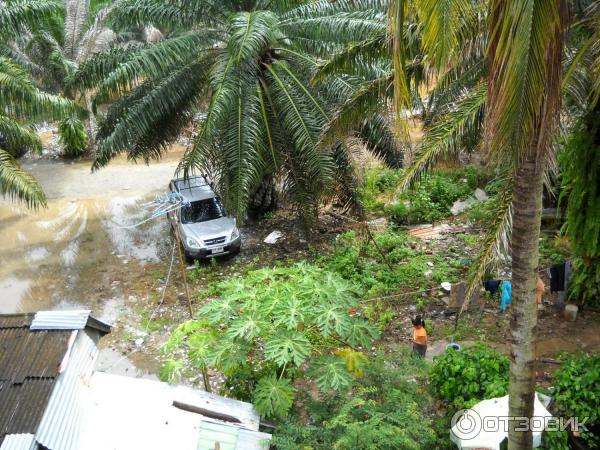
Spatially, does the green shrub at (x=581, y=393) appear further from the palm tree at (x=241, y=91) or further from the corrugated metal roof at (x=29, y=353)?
the corrugated metal roof at (x=29, y=353)

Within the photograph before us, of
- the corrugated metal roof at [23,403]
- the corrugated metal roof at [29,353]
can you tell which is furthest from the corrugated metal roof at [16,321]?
the corrugated metal roof at [23,403]

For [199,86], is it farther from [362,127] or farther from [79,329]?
[79,329]

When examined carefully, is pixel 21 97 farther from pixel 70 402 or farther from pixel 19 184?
pixel 70 402

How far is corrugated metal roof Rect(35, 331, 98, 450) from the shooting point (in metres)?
4.60

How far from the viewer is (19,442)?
4.36m

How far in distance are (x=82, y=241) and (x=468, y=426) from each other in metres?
10.4

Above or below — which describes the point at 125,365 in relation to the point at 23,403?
above

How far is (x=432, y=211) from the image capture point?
12.4 m

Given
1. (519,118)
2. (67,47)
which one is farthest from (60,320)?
(67,47)

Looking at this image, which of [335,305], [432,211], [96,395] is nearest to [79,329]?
[96,395]

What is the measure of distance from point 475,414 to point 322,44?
7120 mm

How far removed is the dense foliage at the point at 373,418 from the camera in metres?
5.29

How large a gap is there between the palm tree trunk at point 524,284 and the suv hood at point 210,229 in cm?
749

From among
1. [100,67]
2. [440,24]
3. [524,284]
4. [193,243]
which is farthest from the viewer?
[193,243]
